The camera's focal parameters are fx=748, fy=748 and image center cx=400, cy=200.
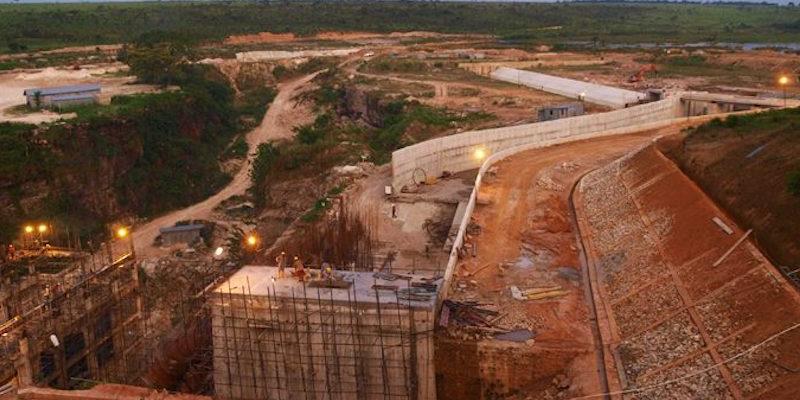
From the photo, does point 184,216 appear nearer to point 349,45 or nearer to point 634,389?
point 634,389

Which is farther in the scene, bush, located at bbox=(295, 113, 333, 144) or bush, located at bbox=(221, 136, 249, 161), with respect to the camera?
bush, located at bbox=(221, 136, 249, 161)

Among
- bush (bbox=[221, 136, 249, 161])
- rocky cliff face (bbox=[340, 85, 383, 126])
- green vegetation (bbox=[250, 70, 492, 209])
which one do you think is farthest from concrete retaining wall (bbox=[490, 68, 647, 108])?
bush (bbox=[221, 136, 249, 161])

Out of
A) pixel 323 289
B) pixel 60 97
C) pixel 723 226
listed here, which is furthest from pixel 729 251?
pixel 60 97

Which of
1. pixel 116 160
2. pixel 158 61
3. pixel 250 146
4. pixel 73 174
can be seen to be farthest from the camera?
pixel 158 61

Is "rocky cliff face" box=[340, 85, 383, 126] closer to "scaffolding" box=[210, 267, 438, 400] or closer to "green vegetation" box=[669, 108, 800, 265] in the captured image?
"green vegetation" box=[669, 108, 800, 265]

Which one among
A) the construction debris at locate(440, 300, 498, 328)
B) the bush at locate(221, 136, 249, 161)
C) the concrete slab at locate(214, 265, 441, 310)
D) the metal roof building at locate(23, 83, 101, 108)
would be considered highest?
the metal roof building at locate(23, 83, 101, 108)

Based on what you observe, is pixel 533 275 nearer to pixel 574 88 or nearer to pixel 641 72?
pixel 574 88
